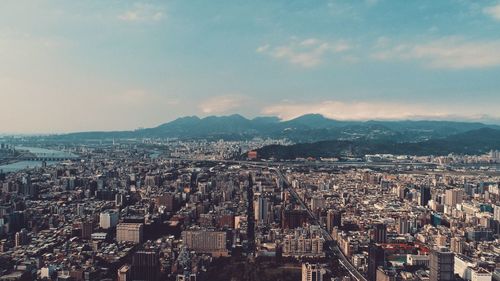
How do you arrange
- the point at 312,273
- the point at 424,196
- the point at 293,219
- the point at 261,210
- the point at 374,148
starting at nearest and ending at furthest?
the point at 312,273
the point at 293,219
the point at 261,210
the point at 424,196
the point at 374,148

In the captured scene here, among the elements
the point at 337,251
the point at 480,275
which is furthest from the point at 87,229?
the point at 480,275

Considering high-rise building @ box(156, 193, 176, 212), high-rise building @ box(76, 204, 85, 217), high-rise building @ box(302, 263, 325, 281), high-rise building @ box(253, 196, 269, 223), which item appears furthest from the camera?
→ high-rise building @ box(156, 193, 176, 212)

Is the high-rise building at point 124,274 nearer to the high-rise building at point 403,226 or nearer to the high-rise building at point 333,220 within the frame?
the high-rise building at point 333,220

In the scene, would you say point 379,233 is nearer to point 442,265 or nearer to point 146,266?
point 442,265

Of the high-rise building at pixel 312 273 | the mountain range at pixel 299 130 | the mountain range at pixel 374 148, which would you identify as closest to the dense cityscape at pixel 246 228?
the high-rise building at pixel 312 273

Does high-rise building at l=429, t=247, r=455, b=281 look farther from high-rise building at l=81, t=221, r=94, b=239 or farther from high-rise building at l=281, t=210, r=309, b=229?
high-rise building at l=81, t=221, r=94, b=239

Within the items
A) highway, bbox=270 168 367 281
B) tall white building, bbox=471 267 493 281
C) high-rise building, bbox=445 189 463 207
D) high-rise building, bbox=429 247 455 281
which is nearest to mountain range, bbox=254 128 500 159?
high-rise building, bbox=445 189 463 207

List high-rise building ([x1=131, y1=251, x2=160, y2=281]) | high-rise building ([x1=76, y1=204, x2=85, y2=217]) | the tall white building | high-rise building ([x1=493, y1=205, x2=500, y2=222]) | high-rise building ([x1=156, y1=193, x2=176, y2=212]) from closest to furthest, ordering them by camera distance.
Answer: high-rise building ([x1=131, y1=251, x2=160, y2=281])
the tall white building
high-rise building ([x1=493, y1=205, x2=500, y2=222])
high-rise building ([x1=76, y1=204, x2=85, y2=217])
high-rise building ([x1=156, y1=193, x2=176, y2=212])
